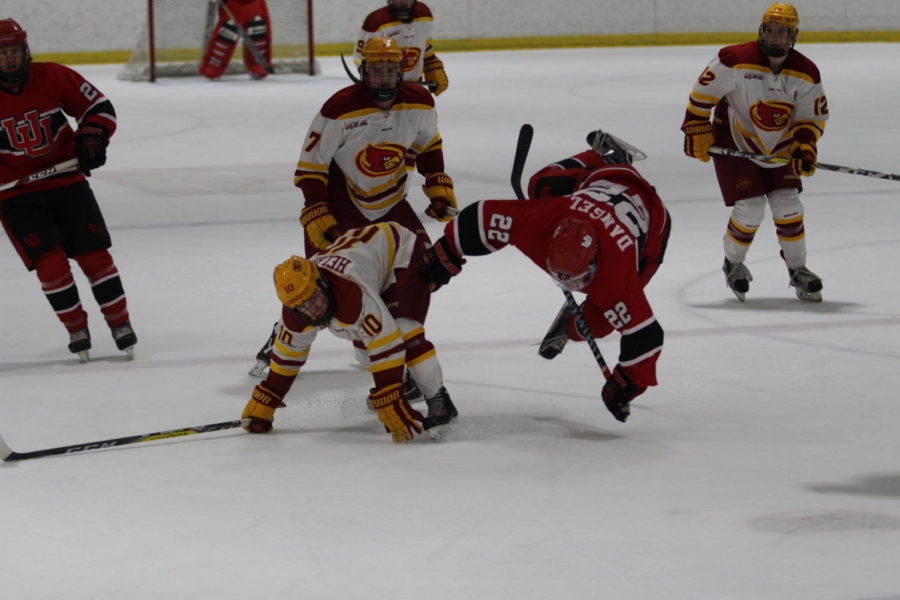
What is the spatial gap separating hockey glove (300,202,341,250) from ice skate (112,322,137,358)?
792mm

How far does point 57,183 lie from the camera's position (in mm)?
4574

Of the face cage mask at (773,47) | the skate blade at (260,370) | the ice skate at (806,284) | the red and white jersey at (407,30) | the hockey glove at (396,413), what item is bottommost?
the skate blade at (260,370)

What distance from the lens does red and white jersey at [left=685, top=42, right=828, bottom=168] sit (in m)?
5.10

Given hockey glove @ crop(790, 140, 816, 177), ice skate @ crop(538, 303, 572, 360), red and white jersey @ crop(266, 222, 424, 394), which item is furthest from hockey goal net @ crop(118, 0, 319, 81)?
red and white jersey @ crop(266, 222, 424, 394)

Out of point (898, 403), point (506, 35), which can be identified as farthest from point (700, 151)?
point (506, 35)

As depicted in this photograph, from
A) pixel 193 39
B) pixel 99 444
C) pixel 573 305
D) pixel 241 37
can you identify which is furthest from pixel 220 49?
pixel 99 444

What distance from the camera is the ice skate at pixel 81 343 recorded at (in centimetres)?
454

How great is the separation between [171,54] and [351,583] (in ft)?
37.8

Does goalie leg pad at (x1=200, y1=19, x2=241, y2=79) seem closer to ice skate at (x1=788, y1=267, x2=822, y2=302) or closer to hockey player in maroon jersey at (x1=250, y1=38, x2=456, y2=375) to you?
ice skate at (x1=788, y1=267, x2=822, y2=302)

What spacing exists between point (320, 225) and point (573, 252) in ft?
3.51

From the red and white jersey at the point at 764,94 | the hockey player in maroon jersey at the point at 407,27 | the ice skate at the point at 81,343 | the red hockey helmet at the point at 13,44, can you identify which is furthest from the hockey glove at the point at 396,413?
the hockey player in maroon jersey at the point at 407,27

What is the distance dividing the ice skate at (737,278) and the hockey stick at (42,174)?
240 centimetres

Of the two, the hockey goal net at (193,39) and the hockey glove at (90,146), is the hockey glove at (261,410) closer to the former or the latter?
the hockey glove at (90,146)

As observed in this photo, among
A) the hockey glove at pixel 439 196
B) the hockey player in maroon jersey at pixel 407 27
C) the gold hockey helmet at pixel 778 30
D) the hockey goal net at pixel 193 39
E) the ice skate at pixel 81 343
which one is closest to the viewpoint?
the hockey glove at pixel 439 196
